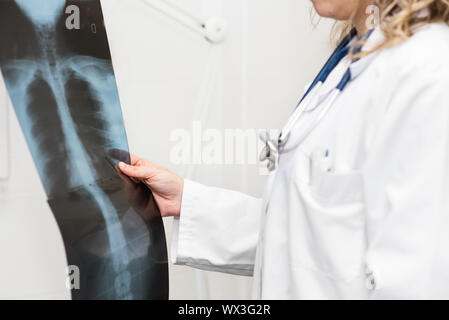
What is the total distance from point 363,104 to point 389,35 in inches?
3.8

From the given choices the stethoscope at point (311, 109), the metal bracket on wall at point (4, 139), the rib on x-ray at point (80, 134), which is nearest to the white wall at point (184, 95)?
the metal bracket on wall at point (4, 139)

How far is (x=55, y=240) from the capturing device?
104 centimetres

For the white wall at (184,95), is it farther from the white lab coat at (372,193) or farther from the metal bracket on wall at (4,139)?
the white lab coat at (372,193)

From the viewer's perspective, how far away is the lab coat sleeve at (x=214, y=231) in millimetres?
915

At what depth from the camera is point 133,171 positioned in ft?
2.92

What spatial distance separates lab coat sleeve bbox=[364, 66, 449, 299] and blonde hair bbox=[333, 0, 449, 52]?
0.24 feet

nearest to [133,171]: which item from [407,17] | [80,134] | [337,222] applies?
[80,134]

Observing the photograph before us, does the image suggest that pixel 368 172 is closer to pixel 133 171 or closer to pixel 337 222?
pixel 337 222

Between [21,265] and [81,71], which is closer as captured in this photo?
[81,71]

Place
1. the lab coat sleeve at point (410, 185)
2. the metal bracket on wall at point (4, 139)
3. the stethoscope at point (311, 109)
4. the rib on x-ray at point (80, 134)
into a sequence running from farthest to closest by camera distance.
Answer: the metal bracket on wall at point (4, 139), the rib on x-ray at point (80, 134), the stethoscope at point (311, 109), the lab coat sleeve at point (410, 185)

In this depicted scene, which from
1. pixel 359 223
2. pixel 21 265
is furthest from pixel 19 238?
pixel 359 223

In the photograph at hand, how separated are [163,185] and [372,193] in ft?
1.36

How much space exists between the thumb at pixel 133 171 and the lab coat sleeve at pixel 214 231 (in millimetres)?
76

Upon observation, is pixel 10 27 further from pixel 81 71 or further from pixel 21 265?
pixel 21 265
